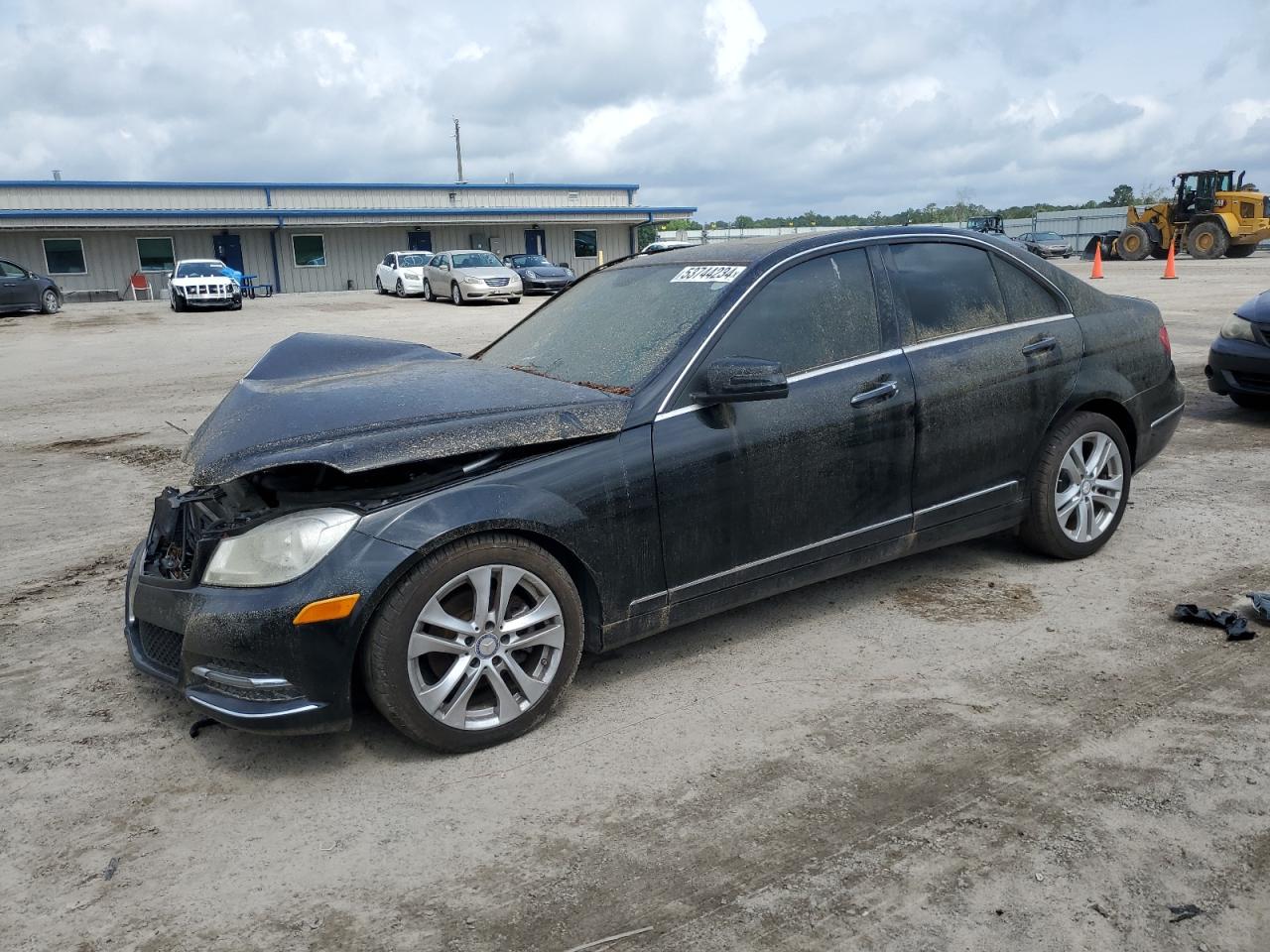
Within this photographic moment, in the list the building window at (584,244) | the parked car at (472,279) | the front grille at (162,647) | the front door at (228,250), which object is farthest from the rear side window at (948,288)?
the building window at (584,244)

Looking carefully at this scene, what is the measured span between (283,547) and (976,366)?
9.71 feet

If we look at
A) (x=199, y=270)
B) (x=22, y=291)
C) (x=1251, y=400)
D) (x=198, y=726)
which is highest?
(x=199, y=270)

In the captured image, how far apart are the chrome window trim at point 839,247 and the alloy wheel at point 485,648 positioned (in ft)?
2.77

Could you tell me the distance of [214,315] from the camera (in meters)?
26.7

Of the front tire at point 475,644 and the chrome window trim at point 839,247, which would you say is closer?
the front tire at point 475,644

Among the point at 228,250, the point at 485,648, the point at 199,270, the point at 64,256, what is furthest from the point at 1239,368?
the point at 64,256

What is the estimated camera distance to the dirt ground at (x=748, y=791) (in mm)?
2498

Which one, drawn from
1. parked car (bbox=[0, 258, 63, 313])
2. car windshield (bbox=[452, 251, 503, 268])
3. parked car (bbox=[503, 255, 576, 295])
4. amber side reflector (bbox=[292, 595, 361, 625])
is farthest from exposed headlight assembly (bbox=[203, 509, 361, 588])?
parked car (bbox=[503, 255, 576, 295])

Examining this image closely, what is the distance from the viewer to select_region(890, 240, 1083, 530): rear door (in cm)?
426

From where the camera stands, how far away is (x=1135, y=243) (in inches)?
1373

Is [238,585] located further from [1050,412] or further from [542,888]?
[1050,412]

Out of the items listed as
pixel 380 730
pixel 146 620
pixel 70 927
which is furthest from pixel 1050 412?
pixel 70 927

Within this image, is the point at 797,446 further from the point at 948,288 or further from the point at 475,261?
the point at 475,261

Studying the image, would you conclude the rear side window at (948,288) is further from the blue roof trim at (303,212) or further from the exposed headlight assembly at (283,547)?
the blue roof trim at (303,212)
